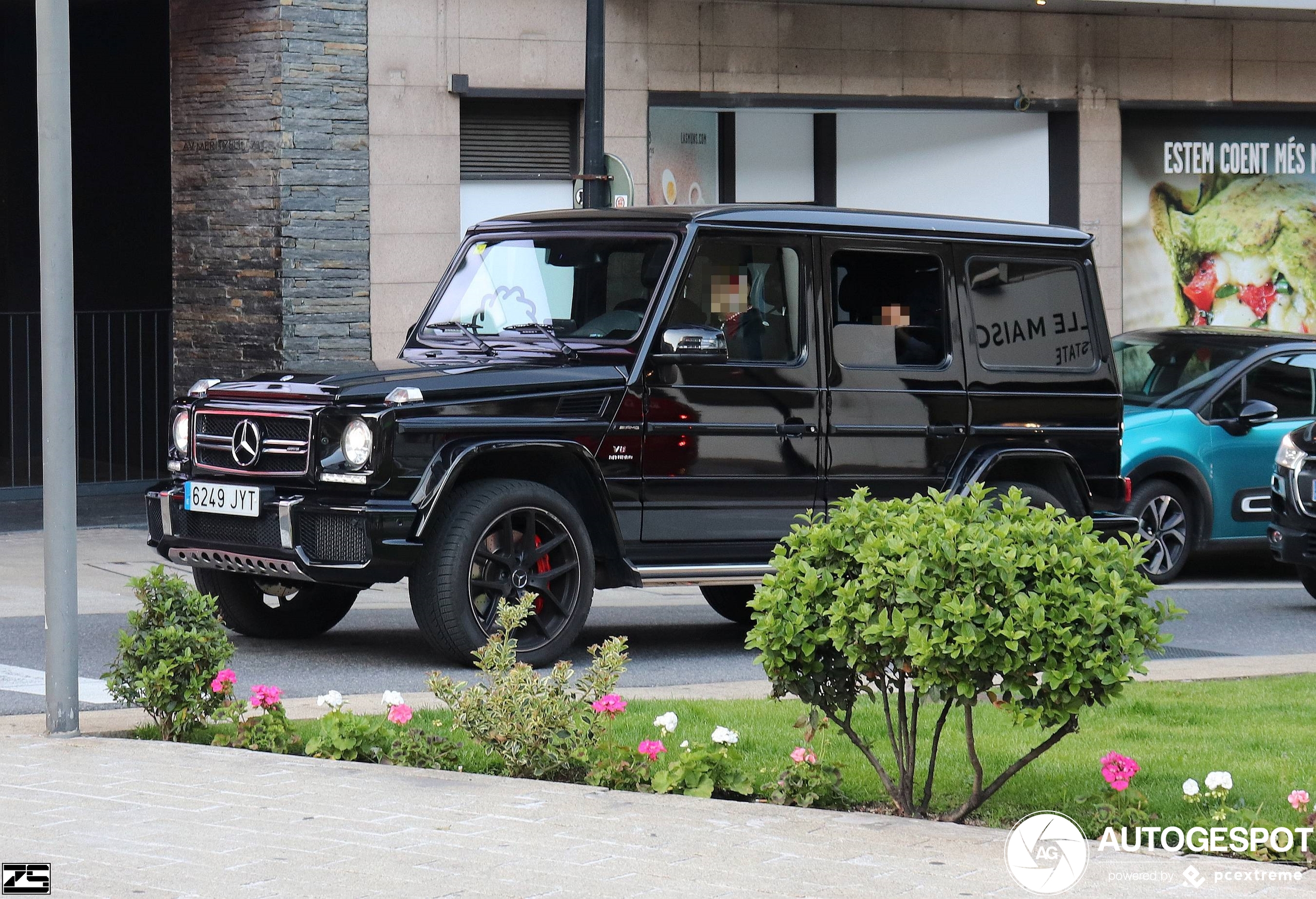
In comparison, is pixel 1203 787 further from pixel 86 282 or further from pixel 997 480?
pixel 86 282

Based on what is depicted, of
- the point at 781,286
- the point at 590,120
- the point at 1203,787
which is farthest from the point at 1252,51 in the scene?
the point at 1203,787

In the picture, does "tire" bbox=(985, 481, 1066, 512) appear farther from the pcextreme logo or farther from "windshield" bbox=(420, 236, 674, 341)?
the pcextreme logo

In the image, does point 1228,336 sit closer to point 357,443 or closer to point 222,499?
point 357,443

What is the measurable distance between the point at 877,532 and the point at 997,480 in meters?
5.10

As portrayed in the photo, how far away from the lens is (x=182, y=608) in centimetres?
736

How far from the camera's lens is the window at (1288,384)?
1424 centimetres

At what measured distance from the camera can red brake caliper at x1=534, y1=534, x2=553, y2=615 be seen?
9.27 meters

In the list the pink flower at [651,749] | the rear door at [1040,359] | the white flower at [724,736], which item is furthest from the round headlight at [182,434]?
the white flower at [724,736]

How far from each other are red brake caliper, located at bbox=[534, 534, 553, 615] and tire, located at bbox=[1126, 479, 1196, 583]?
221 inches

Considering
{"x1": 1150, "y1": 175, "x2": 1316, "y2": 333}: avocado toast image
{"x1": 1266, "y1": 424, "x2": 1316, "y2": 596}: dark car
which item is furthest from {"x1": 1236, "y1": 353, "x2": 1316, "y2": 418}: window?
{"x1": 1150, "y1": 175, "x2": 1316, "y2": 333}: avocado toast image

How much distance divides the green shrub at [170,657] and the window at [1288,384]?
903cm

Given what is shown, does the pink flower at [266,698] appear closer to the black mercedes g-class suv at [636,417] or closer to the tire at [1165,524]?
the black mercedes g-class suv at [636,417]

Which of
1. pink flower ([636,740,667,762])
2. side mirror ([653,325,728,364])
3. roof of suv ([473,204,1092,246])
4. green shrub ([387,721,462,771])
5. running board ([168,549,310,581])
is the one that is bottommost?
green shrub ([387,721,462,771])

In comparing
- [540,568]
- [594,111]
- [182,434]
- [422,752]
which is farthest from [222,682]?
[594,111]
